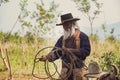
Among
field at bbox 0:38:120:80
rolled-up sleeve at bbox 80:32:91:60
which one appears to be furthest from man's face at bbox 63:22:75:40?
field at bbox 0:38:120:80

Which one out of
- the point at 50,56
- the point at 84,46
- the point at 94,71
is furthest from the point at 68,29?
the point at 94,71

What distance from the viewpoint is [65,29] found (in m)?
5.47

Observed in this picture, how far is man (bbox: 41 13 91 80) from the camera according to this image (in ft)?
17.2

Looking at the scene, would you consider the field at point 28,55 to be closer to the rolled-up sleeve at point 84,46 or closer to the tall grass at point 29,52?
the tall grass at point 29,52

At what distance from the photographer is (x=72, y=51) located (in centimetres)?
521

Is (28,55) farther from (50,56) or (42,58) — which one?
(42,58)

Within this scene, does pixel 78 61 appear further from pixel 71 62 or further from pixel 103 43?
pixel 103 43

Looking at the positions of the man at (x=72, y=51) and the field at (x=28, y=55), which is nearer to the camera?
the man at (x=72, y=51)

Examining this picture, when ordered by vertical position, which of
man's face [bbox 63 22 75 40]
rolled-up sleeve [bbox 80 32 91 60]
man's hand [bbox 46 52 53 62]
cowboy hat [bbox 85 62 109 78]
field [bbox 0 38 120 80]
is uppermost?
man's face [bbox 63 22 75 40]

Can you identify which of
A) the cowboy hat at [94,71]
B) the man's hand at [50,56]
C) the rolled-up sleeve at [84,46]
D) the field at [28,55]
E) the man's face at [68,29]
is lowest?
the field at [28,55]

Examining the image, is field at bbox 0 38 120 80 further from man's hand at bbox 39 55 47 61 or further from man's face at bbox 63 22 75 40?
man's hand at bbox 39 55 47 61

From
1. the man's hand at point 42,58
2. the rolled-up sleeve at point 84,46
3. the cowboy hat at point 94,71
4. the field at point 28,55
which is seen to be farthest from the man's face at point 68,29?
the field at point 28,55

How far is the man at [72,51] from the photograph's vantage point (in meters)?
5.25

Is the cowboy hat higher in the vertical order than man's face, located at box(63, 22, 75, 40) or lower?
lower
